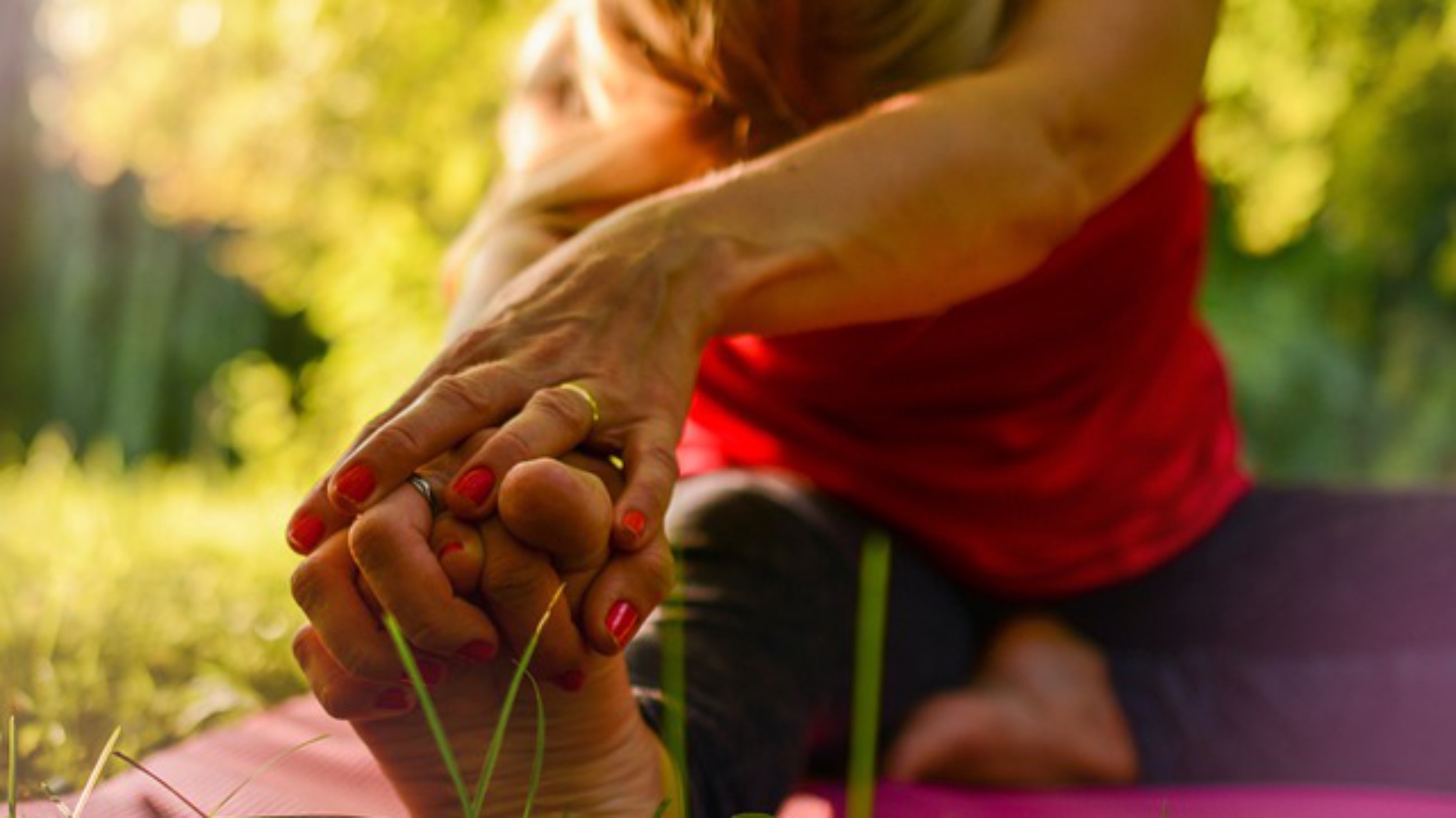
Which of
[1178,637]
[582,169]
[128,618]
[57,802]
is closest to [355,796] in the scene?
[57,802]

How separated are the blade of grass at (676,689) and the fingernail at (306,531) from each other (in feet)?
0.75

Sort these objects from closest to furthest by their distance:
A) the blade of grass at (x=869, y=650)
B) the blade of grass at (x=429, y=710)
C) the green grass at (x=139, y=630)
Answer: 1. the blade of grass at (x=429, y=710)
2. the green grass at (x=139, y=630)
3. the blade of grass at (x=869, y=650)

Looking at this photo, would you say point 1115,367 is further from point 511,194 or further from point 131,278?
point 131,278

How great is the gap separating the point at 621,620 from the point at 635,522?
5 cm

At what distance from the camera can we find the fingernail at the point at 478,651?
839 millimetres

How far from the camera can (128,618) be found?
2383mm

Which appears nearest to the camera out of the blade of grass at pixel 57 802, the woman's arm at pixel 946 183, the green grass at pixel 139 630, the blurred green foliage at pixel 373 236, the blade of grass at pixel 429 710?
the blade of grass at pixel 429 710

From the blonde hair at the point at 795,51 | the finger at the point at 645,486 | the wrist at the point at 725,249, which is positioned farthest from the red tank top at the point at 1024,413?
the finger at the point at 645,486

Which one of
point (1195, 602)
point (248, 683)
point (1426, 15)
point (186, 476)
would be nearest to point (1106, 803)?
point (1195, 602)

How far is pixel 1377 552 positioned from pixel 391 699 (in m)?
1.35

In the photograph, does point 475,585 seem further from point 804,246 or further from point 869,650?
point 869,650

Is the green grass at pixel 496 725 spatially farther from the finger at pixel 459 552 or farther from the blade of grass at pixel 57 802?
the blade of grass at pixel 57 802

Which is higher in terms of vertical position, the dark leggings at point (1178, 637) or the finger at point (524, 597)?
the finger at point (524, 597)

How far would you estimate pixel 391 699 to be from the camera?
867 millimetres
